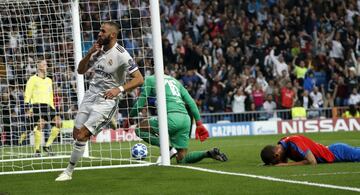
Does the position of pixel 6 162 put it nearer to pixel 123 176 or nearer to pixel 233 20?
pixel 123 176

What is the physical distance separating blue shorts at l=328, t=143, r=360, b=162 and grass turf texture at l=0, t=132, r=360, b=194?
34 centimetres

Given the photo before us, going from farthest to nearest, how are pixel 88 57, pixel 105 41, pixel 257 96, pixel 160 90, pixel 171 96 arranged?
pixel 257 96 < pixel 171 96 < pixel 160 90 < pixel 105 41 < pixel 88 57

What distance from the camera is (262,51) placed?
32.9m

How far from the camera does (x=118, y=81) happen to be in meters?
12.5

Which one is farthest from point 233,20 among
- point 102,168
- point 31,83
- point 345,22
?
point 102,168

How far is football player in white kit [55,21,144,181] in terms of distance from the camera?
11.9 meters

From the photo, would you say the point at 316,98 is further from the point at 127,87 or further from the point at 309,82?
the point at 127,87

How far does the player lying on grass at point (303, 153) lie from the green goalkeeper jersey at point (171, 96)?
97.7 inches

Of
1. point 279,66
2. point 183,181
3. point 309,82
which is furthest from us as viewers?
point 279,66

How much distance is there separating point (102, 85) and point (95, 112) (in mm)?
480

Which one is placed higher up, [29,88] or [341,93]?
[29,88]

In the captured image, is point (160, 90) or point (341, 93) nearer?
point (160, 90)

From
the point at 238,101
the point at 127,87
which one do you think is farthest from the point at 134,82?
the point at 238,101

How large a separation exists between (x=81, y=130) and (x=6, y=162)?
6.00 meters
